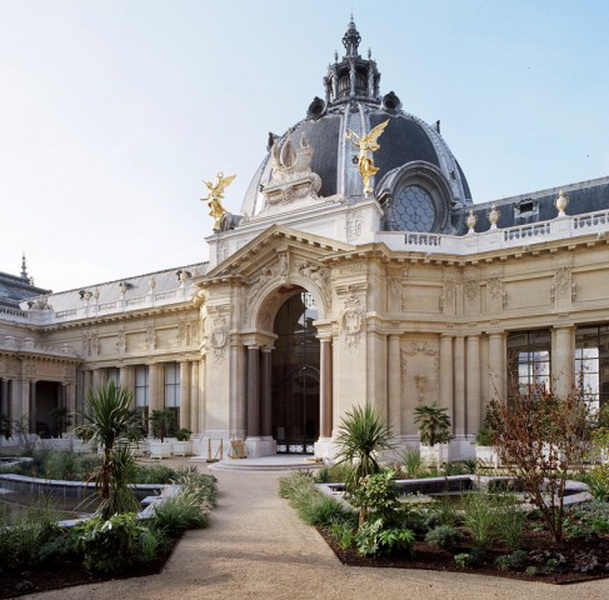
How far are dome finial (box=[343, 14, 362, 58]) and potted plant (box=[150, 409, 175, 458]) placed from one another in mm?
27069

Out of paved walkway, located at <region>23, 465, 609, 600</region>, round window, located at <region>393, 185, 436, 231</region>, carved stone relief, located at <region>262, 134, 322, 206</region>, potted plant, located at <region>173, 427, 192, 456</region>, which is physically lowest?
potted plant, located at <region>173, 427, 192, 456</region>

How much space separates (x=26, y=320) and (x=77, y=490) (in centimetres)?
3449

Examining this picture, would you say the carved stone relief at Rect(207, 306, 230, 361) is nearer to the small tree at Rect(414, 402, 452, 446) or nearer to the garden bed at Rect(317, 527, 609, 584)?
the small tree at Rect(414, 402, 452, 446)

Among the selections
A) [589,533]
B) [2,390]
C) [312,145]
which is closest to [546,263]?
[312,145]

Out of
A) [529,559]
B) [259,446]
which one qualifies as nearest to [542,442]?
[529,559]

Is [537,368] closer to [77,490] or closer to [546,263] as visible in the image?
[546,263]

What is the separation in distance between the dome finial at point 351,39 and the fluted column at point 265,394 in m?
22.7

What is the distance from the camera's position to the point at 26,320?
49.7m

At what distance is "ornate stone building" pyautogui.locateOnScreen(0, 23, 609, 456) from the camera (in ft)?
97.6

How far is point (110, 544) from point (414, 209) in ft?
92.9

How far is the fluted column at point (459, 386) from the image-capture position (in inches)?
1228

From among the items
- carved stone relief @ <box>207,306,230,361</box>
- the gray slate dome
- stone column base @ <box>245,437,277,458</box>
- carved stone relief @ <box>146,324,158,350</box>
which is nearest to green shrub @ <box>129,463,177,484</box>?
stone column base @ <box>245,437,277,458</box>

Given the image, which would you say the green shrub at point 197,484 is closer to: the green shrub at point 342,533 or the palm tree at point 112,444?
the palm tree at point 112,444

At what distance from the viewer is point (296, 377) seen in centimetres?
3575
